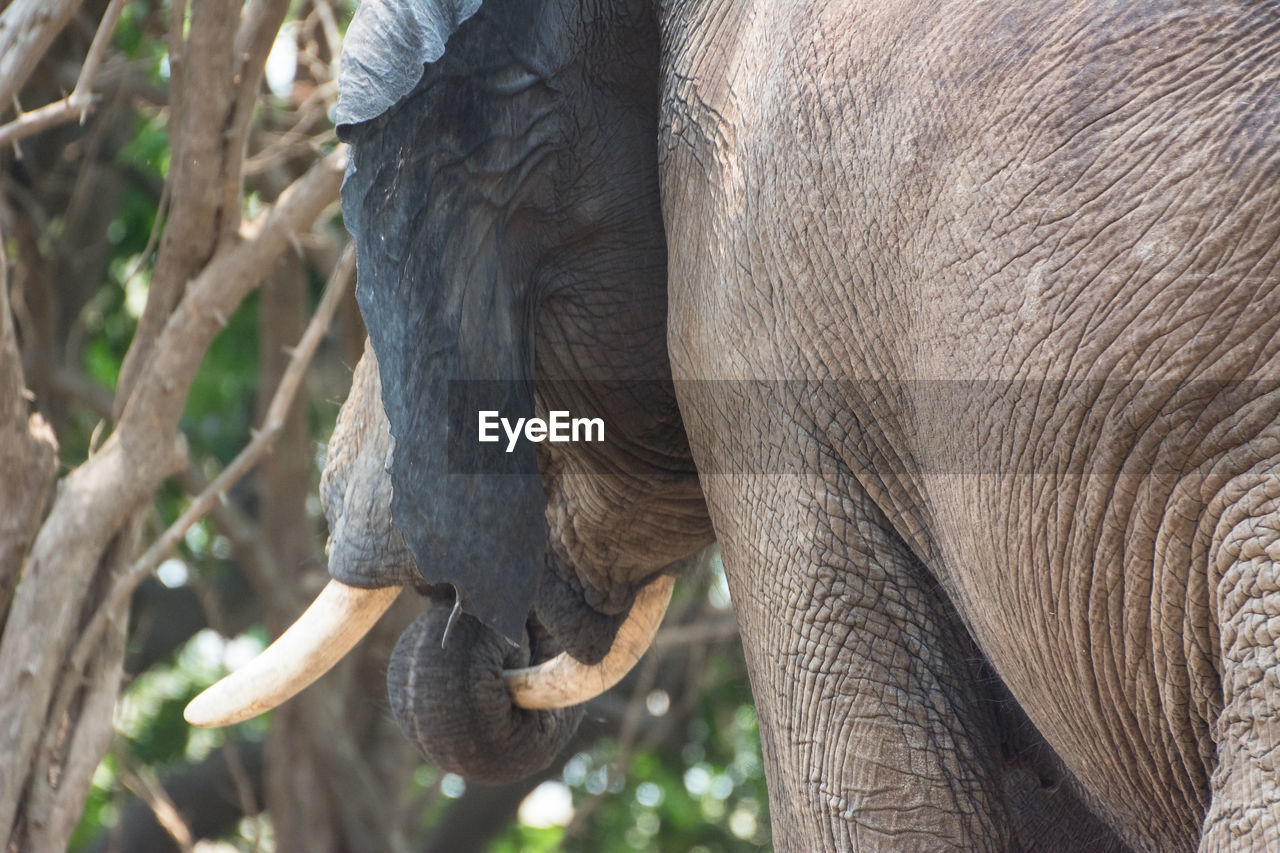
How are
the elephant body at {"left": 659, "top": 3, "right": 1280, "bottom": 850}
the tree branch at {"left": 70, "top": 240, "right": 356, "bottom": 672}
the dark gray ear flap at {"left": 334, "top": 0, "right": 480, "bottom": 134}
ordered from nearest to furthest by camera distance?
the elephant body at {"left": 659, "top": 3, "right": 1280, "bottom": 850}
the dark gray ear flap at {"left": 334, "top": 0, "right": 480, "bottom": 134}
the tree branch at {"left": 70, "top": 240, "right": 356, "bottom": 672}

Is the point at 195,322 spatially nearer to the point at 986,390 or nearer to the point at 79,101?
the point at 79,101

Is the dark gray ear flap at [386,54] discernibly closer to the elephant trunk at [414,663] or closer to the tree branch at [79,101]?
the elephant trunk at [414,663]

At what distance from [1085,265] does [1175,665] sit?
36cm

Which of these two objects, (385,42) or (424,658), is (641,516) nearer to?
(424,658)

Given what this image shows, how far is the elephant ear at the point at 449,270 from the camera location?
184cm

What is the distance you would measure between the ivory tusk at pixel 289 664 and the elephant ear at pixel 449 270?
54 centimetres

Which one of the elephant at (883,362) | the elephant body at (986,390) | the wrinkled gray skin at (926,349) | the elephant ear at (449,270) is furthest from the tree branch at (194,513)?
the elephant body at (986,390)

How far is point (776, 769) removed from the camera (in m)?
1.87

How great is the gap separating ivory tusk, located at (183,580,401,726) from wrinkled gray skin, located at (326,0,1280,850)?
0.20 meters

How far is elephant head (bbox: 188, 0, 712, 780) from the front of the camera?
→ 1871 mm

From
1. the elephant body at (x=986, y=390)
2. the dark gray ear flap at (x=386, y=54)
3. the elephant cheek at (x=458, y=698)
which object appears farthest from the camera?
the elephant cheek at (x=458, y=698)

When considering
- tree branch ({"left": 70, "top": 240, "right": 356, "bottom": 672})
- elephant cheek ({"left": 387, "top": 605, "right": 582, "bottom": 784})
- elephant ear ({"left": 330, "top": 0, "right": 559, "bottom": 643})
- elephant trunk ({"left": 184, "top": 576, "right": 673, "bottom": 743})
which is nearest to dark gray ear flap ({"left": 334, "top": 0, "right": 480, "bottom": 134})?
elephant ear ({"left": 330, "top": 0, "right": 559, "bottom": 643})

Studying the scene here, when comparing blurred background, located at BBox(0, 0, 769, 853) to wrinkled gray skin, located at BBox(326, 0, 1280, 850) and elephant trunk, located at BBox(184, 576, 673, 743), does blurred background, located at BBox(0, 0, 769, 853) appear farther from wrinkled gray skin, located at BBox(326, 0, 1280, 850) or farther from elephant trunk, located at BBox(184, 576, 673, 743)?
wrinkled gray skin, located at BBox(326, 0, 1280, 850)

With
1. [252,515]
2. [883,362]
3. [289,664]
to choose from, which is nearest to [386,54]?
[883,362]
